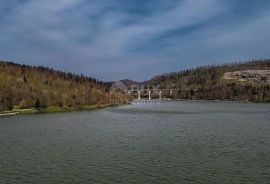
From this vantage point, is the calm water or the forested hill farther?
the forested hill

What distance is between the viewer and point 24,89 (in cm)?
16162

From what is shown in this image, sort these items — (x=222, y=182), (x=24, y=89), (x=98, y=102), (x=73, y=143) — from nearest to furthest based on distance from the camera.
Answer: (x=222, y=182)
(x=73, y=143)
(x=24, y=89)
(x=98, y=102)

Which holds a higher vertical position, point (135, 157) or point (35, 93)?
point (35, 93)

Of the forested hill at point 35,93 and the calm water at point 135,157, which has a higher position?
the forested hill at point 35,93

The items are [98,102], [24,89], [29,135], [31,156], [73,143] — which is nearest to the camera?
[31,156]

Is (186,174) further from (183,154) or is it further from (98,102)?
(98,102)

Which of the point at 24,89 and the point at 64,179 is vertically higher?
the point at 24,89

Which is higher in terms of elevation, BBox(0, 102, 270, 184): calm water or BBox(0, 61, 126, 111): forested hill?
BBox(0, 61, 126, 111): forested hill

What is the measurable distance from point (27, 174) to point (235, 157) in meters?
22.4

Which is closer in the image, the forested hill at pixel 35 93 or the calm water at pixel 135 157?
the calm water at pixel 135 157

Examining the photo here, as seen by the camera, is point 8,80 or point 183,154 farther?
point 8,80

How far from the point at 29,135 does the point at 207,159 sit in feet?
111

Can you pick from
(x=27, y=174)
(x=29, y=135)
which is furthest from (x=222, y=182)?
(x=29, y=135)

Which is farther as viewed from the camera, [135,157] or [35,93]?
[35,93]
